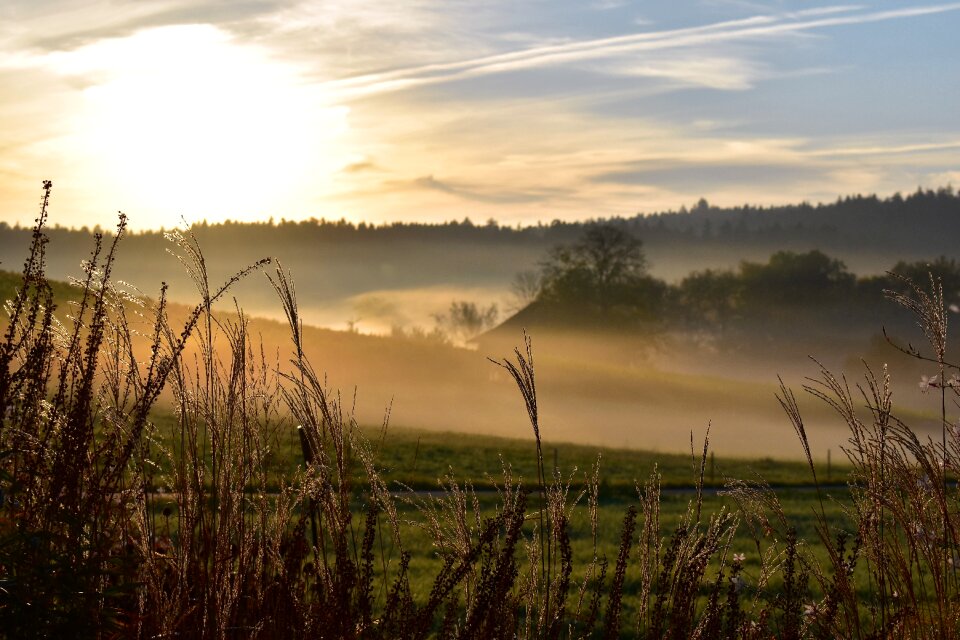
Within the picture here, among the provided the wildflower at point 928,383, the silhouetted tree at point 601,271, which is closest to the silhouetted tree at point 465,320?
the silhouetted tree at point 601,271

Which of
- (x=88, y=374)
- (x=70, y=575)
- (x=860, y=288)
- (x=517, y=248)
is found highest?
(x=517, y=248)

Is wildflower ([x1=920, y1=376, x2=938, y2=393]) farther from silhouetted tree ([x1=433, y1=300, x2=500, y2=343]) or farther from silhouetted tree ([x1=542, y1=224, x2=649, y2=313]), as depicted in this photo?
Result: silhouetted tree ([x1=433, y1=300, x2=500, y2=343])

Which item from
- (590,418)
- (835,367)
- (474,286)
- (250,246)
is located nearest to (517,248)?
(474,286)

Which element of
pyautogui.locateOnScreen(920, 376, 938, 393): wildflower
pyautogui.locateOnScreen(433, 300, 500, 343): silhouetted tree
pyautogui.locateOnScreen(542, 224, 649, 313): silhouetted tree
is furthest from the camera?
pyautogui.locateOnScreen(433, 300, 500, 343): silhouetted tree

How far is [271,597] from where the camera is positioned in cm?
433

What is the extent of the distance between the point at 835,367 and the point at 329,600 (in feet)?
295

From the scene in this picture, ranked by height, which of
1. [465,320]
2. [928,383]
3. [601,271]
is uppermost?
[601,271]

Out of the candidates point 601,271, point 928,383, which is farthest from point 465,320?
point 928,383

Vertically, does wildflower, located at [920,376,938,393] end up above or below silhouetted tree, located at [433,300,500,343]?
below

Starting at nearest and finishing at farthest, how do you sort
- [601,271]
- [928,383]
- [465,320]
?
[928,383] < [601,271] < [465,320]

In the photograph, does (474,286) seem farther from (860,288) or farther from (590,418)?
(590,418)

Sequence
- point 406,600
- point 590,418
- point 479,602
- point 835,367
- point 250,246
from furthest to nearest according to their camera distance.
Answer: point 250,246 < point 835,367 < point 590,418 < point 406,600 < point 479,602

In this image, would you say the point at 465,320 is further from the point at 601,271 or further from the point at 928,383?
the point at 928,383

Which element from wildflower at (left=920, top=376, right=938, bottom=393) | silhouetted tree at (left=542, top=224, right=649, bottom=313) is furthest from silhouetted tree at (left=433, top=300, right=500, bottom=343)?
wildflower at (left=920, top=376, right=938, bottom=393)
